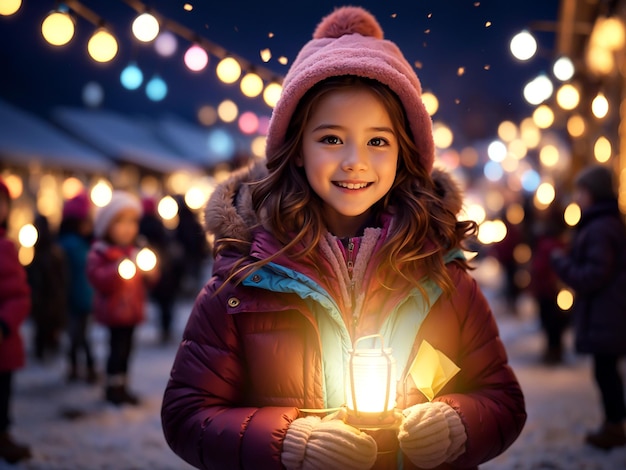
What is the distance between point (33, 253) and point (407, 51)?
6.51 m

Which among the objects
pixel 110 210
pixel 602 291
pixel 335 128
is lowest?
pixel 602 291

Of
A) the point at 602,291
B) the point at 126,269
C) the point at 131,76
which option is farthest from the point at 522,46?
the point at 126,269

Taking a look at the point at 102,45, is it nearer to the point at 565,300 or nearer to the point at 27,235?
the point at 27,235

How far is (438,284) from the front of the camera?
2008 millimetres

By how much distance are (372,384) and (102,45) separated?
11.6ft

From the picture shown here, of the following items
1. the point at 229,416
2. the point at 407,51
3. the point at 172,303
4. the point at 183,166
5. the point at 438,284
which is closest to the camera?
the point at 229,416

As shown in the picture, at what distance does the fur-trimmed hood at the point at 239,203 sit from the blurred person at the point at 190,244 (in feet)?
→ 23.0

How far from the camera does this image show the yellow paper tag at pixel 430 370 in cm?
187

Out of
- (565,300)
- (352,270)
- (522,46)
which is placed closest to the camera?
(352,270)

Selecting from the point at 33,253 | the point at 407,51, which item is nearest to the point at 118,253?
the point at 33,253

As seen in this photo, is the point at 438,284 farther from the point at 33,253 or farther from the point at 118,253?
the point at 33,253

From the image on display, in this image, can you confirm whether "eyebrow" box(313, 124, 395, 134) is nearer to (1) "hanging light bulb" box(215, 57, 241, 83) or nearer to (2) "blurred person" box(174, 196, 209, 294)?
(1) "hanging light bulb" box(215, 57, 241, 83)

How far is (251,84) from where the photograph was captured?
5.14 meters

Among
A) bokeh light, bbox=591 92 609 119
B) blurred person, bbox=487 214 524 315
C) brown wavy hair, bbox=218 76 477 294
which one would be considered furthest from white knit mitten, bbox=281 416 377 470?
blurred person, bbox=487 214 524 315
